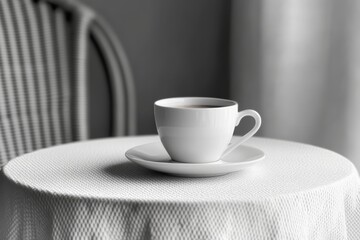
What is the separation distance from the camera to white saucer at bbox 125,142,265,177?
863 mm

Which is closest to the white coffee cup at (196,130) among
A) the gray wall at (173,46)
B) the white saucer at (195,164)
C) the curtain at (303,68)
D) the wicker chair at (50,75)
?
the white saucer at (195,164)

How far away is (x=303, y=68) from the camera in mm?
1589

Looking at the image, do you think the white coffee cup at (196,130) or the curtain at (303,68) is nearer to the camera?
the white coffee cup at (196,130)

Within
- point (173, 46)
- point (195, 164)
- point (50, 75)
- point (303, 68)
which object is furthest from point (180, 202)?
point (173, 46)

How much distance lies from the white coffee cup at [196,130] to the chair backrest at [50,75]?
82cm

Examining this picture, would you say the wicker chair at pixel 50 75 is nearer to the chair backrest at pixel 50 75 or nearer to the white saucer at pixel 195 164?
the chair backrest at pixel 50 75

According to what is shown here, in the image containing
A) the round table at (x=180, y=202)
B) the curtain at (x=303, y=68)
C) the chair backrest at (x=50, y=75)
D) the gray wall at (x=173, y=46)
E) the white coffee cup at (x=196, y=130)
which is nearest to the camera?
the round table at (x=180, y=202)

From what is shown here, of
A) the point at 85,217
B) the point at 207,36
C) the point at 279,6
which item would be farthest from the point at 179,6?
the point at 85,217

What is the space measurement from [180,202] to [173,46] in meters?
1.21

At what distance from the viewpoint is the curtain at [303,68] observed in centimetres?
150

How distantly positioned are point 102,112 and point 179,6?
0.39 meters

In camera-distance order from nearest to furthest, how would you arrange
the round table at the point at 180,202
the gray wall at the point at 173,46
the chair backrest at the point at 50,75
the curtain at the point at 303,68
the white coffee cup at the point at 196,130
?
the round table at the point at 180,202
the white coffee cup at the point at 196,130
the curtain at the point at 303,68
the chair backrest at the point at 50,75
the gray wall at the point at 173,46

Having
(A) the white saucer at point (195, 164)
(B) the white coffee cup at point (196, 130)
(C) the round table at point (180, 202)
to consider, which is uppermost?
(B) the white coffee cup at point (196, 130)

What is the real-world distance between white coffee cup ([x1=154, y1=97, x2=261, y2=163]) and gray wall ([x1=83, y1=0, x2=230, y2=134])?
1.01 metres
